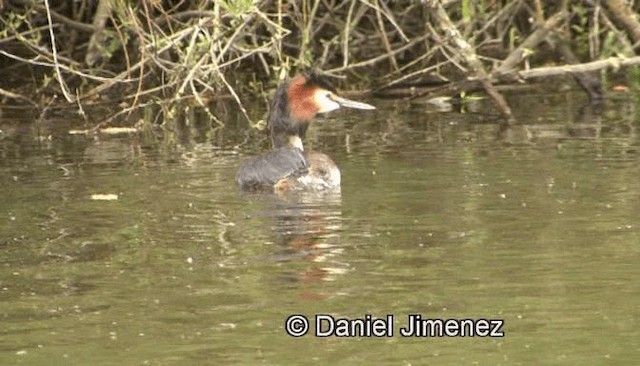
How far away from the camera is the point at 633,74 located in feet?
52.6

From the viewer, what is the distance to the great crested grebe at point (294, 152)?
1032 cm

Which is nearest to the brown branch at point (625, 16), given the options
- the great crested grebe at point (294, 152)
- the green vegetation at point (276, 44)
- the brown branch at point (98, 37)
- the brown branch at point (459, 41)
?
the green vegetation at point (276, 44)

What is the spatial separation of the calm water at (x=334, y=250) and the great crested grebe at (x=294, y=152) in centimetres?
15

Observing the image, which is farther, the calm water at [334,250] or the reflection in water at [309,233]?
the reflection in water at [309,233]

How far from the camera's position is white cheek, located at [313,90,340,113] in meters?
11.3

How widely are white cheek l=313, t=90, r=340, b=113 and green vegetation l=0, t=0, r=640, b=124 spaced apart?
0.63 m

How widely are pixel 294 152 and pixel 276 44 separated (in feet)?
6.29

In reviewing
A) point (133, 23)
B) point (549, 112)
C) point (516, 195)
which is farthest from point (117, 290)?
point (549, 112)

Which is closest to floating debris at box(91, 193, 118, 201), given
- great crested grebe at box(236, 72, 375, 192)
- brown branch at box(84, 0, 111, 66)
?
great crested grebe at box(236, 72, 375, 192)

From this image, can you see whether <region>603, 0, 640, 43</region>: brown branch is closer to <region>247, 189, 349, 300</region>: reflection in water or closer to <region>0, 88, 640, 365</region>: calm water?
<region>0, 88, 640, 365</region>: calm water

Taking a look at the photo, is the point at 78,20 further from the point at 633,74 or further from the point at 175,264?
the point at 175,264

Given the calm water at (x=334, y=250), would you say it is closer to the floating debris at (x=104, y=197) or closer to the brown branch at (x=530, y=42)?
the floating debris at (x=104, y=197)

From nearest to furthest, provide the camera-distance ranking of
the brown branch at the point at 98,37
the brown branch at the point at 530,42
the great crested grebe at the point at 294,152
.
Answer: the great crested grebe at the point at 294,152 < the brown branch at the point at 530,42 < the brown branch at the point at 98,37

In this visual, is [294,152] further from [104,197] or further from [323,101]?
[104,197]
